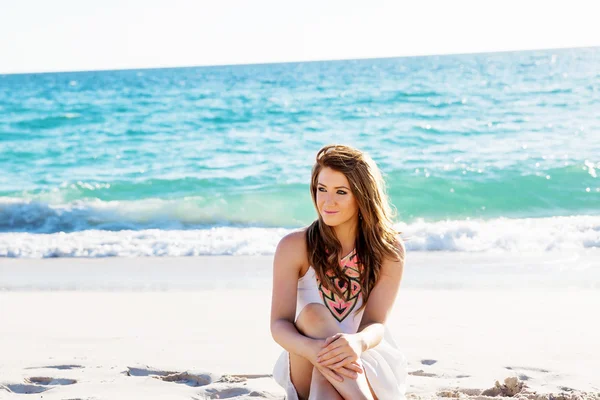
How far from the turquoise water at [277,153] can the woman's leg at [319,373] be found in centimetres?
561

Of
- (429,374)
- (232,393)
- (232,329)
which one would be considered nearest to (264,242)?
(232,329)

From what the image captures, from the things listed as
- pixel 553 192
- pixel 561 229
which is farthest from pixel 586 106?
pixel 561 229

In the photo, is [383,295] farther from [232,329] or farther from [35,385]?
[232,329]

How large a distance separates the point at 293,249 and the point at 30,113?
22.8m

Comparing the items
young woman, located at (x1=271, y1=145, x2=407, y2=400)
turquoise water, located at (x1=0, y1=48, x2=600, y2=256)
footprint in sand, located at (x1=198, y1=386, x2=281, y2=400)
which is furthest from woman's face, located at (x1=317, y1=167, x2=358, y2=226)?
turquoise water, located at (x1=0, y1=48, x2=600, y2=256)

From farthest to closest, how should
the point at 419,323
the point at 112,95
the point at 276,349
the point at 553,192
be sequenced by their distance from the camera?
the point at 112,95
the point at 553,192
the point at 419,323
the point at 276,349

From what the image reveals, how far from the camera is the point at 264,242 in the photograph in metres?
9.18

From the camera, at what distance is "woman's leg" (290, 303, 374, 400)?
3129 mm

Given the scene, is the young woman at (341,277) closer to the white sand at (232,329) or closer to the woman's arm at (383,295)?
the woman's arm at (383,295)

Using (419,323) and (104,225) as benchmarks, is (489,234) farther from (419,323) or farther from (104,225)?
(104,225)

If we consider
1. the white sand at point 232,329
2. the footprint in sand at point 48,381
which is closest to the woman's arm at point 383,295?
the white sand at point 232,329

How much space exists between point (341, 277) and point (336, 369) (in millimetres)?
523

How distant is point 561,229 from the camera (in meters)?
9.45

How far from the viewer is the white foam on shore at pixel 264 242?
28.4ft
